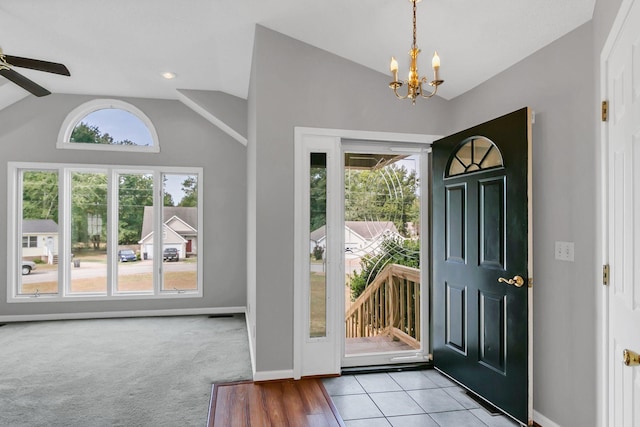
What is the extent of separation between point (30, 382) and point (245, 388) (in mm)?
1785

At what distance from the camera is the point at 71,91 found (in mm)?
5105

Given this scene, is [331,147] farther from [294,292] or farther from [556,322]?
[556,322]

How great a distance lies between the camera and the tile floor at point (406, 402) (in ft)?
8.41

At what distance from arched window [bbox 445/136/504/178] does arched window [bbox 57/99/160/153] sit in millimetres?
4076

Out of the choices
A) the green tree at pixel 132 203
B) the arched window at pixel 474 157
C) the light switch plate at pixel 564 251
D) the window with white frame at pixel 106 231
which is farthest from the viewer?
the green tree at pixel 132 203

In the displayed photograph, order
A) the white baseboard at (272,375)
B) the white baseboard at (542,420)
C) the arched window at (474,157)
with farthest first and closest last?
the white baseboard at (272,375) < the arched window at (474,157) < the white baseboard at (542,420)

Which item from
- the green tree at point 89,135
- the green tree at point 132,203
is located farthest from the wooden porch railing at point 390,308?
the green tree at point 89,135

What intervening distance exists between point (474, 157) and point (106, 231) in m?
4.86

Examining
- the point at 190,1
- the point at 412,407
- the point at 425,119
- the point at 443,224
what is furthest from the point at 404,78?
the point at 412,407

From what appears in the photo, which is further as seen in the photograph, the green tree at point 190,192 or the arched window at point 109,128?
the green tree at point 190,192

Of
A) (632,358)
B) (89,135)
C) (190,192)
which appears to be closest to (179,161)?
(190,192)

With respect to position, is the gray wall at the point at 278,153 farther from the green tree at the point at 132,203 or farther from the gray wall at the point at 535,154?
the green tree at the point at 132,203

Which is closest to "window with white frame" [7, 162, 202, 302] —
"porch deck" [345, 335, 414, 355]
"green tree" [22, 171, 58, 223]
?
"green tree" [22, 171, 58, 223]

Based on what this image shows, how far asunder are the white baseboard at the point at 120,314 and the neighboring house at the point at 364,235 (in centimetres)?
257
